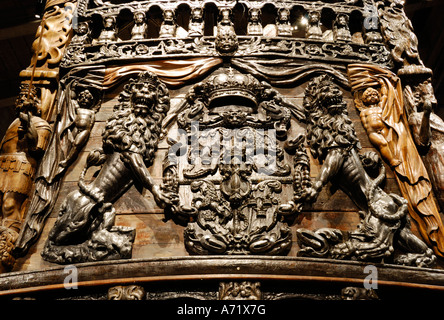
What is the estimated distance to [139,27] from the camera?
367cm

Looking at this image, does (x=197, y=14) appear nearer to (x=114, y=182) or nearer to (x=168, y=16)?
(x=168, y=16)

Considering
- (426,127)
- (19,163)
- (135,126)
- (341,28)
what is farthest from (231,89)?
(19,163)

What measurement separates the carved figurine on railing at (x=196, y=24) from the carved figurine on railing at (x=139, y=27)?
424 mm

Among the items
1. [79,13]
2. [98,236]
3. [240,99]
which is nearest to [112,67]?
[79,13]

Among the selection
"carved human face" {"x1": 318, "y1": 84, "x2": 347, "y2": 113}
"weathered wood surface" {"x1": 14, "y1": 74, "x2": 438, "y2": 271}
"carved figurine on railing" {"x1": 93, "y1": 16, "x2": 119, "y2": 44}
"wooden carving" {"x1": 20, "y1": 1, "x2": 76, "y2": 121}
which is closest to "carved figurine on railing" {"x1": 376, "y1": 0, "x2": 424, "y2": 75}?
"carved human face" {"x1": 318, "y1": 84, "x2": 347, "y2": 113}

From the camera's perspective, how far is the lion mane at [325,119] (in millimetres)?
3029

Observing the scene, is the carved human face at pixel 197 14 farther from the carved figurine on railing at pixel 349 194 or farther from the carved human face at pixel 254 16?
the carved figurine on railing at pixel 349 194

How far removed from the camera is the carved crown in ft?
10.5

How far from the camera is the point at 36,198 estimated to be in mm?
3012

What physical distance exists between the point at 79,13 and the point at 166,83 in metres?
1.23

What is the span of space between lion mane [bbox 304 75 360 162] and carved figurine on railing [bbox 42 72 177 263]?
45.7 inches

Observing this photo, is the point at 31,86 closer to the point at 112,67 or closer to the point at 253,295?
the point at 112,67

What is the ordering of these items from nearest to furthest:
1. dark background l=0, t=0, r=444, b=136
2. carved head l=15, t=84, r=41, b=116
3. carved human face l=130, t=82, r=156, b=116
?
carved human face l=130, t=82, r=156, b=116 → carved head l=15, t=84, r=41, b=116 → dark background l=0, t=0, r=444, b=136

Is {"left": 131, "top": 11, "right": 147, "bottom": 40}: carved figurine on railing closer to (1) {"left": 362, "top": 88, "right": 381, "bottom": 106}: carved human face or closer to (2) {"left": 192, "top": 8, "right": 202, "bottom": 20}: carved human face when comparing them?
(2) {"left": 192, "top": 8, "right": 202, "bottom": 20}: carved human face
